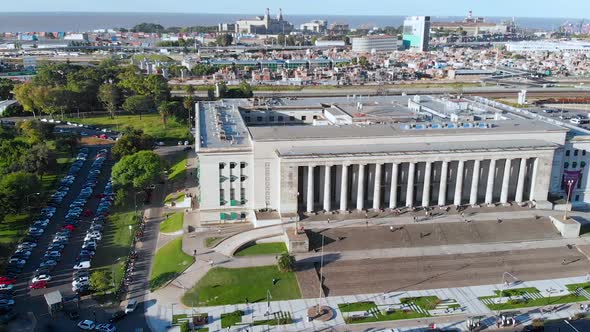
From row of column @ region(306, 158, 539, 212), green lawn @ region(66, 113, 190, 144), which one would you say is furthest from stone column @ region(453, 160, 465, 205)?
green lawn @ region(66, 113, 190, 144)

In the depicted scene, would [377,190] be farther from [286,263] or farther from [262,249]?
[286,263]

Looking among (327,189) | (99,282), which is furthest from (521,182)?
(99,282)

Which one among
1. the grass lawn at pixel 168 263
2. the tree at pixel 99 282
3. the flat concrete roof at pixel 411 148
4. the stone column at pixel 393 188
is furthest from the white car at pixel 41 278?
the stone column at pixel 393 188

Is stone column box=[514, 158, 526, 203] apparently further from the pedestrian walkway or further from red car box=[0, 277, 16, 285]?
red car box=[0, 277, 16, 285]

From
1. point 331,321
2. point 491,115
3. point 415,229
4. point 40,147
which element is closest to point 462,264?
point 415,229

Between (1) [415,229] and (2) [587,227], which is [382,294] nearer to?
(1) [415,229]

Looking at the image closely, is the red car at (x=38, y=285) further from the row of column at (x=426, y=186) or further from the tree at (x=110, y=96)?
the tree at (x=110, y=96)
